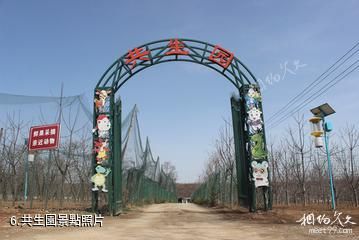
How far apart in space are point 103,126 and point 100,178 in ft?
5.56

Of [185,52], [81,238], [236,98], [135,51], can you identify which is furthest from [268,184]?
[81,238]

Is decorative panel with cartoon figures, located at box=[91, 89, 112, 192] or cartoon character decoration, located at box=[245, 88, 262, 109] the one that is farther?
cartoon character decoration, located at box=[245, 88, 262, 109]

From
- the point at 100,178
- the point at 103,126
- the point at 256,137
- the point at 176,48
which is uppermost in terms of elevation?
the point at 176,48

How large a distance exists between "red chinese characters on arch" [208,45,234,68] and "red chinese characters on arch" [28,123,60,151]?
5.77 meters

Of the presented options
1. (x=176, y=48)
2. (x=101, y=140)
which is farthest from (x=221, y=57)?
(x=101, y=140)

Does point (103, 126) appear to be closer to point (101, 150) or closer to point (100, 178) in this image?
point (101, 150)

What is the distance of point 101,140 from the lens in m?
11.6

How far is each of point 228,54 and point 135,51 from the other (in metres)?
3.27

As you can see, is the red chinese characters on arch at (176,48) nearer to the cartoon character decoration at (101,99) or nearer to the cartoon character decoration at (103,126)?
the cartoon character decoration at (101,99)

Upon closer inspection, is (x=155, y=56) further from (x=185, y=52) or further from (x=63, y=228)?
(x=63, y=228)

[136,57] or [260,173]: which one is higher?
[136,57]

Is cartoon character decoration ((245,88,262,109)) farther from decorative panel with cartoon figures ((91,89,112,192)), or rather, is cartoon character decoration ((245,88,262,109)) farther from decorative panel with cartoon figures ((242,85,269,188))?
decorative panel with cartoon figures ((91,89,112,192))

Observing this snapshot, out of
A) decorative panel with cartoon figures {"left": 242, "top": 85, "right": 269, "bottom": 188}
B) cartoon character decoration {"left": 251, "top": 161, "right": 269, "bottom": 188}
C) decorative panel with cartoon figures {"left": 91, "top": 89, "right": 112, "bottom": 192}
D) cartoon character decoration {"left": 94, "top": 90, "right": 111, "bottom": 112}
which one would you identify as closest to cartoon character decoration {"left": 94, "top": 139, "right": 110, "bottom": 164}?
decorative panel with cartoon figures {"left": 91, "top": 89, "right": 112, "bottom": 192}

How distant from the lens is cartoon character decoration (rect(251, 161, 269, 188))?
11.5m
